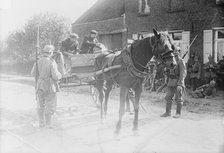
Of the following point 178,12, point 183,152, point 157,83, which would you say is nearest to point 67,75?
point 183,152

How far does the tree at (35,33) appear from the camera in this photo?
2697 centimetres

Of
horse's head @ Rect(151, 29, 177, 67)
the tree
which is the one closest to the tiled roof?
the tree

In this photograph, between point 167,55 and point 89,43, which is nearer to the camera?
point 167,55

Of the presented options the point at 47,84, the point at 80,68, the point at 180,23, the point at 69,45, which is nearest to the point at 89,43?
the point at 69,45

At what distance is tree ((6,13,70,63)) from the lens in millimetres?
26969

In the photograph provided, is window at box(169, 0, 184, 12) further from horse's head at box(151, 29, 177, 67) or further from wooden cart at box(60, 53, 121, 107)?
horse's head at box(151, 29, 177, 67)

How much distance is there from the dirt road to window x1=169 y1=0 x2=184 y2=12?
8.32m

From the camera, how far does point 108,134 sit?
248 inches

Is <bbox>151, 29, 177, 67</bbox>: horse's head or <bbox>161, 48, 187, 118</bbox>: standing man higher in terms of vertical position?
<bbox>151, 29, 177, 67</bbox>: horse's head

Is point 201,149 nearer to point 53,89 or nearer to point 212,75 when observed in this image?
point 53,89

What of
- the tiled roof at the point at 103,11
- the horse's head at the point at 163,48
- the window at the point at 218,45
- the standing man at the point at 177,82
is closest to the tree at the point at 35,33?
the tiled roof at the point at 103,11

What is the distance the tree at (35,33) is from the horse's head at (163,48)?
2019 cm

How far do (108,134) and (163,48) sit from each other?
221 cm

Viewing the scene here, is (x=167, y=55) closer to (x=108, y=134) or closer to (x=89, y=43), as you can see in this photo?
(x=108, y=134)
